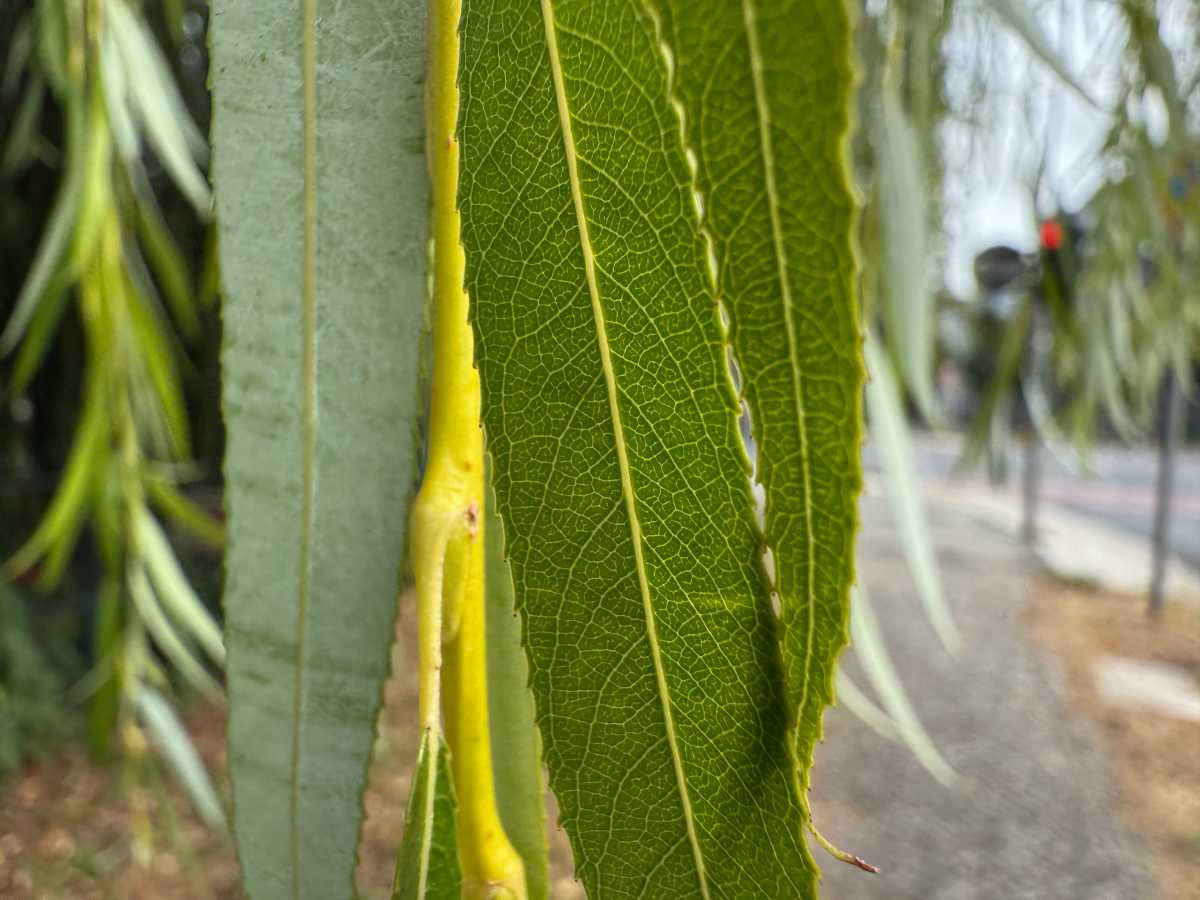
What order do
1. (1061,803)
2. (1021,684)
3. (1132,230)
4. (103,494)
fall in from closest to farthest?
1. (103,494)
2. (1132,230)
3. (1061,803)
4. (1021,684)

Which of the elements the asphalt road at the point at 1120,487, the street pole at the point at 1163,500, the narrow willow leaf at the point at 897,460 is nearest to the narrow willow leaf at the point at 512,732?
Answer: the narrow willow leaf at the point at 897,460

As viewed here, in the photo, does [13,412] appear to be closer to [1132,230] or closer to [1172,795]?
[1132,230]

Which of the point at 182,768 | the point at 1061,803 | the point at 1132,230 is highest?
the point at 1132,230

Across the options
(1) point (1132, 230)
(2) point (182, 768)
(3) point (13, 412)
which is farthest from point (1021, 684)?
(3) point (13, 412)

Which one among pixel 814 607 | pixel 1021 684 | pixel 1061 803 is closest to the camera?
pixel 814 607

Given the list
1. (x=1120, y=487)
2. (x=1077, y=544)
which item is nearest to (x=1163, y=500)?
(x=1077, y=544)

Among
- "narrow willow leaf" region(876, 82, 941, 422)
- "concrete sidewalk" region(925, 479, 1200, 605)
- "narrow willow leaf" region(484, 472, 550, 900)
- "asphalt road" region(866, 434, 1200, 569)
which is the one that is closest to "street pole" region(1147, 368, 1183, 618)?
"concrete sidewalk" region(925, 479, 1200, 605)

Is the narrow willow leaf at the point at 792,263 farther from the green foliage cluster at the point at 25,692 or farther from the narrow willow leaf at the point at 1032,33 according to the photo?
the green foliage cluster at the point at 25,692
